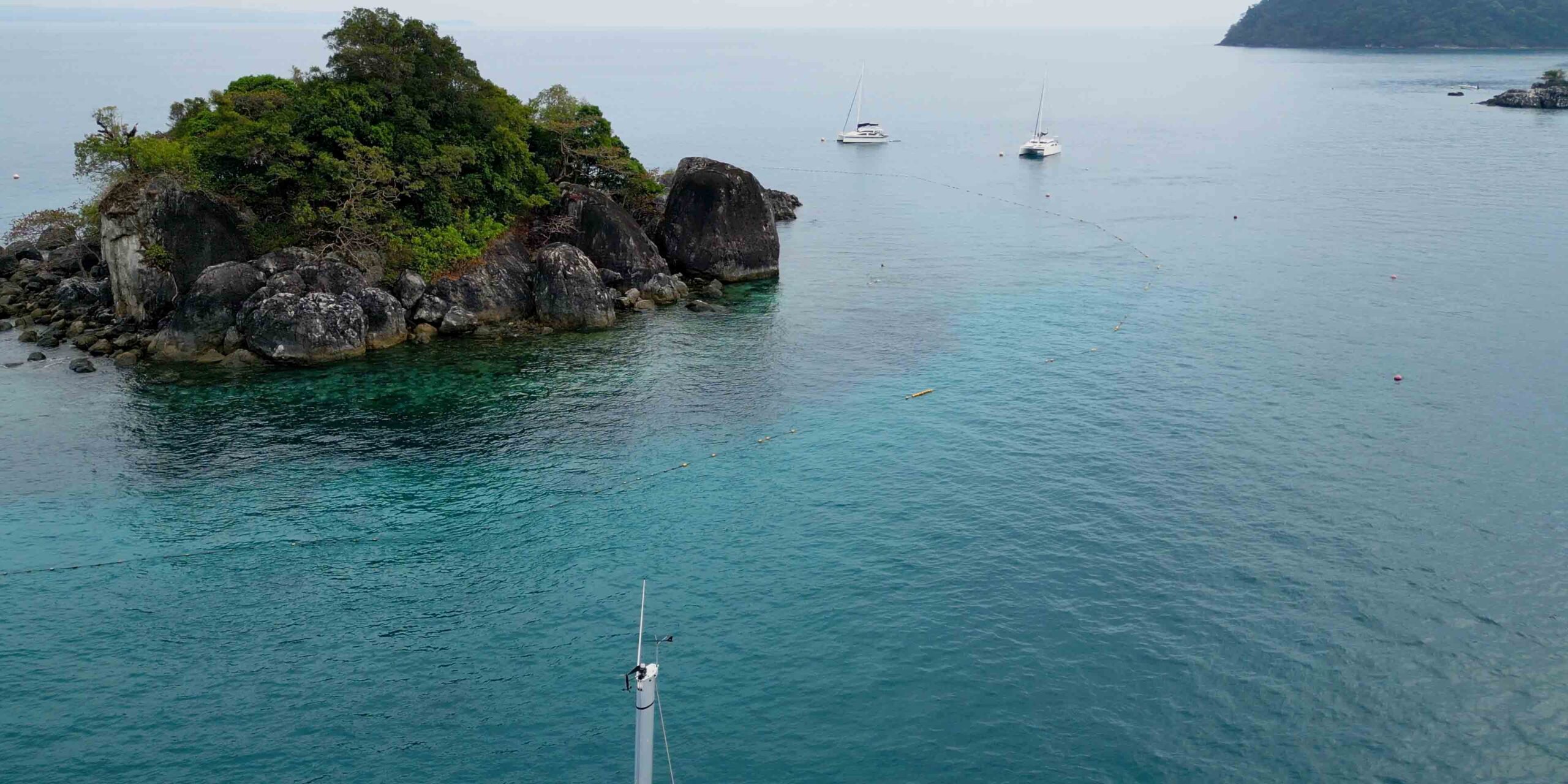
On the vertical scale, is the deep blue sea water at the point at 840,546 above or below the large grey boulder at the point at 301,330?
below

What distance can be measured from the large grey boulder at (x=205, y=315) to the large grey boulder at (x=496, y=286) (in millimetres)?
10264

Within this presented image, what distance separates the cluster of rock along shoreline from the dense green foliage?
1.73 m

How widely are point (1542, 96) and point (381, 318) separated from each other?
199268mm

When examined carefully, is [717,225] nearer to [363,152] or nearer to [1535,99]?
[363,152]

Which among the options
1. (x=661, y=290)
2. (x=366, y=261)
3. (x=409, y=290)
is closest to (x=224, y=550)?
(x=409, y=290)

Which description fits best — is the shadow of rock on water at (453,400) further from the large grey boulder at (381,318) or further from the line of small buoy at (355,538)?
the line of small buoy at (355,538)

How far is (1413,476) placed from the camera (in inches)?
1818

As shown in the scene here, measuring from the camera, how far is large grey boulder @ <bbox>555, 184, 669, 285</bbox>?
73.0 metres

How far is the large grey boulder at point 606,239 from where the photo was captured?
7300 centimetres

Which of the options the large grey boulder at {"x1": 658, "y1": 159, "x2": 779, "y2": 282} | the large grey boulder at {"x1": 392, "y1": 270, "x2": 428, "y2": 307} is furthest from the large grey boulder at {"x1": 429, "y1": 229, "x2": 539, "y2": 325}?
the large grey boulder at {"x1": 658, "y1": 159, "x2": 779, "y2": 282}

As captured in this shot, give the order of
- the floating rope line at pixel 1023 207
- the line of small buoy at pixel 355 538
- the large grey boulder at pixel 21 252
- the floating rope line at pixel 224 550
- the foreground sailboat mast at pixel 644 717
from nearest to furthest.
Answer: the foreground sailboat mast at pixel 644 717, the floating rope line at pixel 224 550, the line of small buoy at pixel 355 538, the floating rope line at pixel 1023 207, the large grey boulder at pixel 21 252

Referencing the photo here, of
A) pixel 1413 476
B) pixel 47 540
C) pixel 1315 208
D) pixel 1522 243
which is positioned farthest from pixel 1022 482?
pixel 1315 208

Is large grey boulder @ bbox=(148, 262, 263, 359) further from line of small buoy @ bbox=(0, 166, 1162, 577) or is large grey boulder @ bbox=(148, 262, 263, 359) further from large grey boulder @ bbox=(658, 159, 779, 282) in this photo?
large grey boulder @ bbox=(658, 159, 779, 282)

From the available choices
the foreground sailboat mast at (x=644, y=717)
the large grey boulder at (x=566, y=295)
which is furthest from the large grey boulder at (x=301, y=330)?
the foreground sailboat mast at (x=644, y=717)
